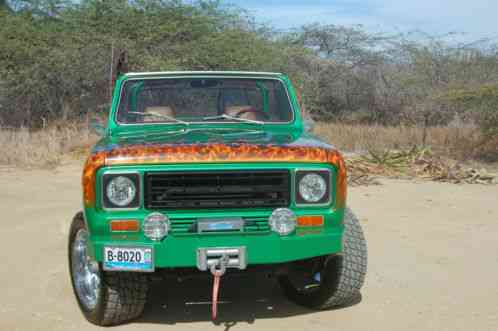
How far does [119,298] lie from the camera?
412cm

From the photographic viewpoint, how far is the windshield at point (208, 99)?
5.20 m

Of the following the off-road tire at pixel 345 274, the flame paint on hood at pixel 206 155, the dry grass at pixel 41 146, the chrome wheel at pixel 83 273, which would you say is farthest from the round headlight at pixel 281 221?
the dry grass at pixel 41 146

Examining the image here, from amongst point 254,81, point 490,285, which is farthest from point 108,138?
point 490,285

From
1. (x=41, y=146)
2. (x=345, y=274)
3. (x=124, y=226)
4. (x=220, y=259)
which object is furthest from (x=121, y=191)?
(x=41, y=146)

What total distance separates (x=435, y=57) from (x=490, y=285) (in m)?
16.8

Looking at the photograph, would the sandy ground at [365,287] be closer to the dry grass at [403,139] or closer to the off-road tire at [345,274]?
the off-road tire at [345,274]

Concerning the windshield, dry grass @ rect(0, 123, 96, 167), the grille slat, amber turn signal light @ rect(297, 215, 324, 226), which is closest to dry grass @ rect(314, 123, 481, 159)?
dry grass @ rect(0, 123, 96, 167)

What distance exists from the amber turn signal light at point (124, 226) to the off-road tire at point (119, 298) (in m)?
0.37

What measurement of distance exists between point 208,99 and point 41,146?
337 inches

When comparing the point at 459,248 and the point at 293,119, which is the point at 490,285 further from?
the point at 293,119

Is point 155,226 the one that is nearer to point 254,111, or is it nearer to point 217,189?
point 217,189

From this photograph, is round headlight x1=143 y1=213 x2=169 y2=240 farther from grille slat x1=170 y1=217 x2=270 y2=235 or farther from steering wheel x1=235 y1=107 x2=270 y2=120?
steering wheel x1=235 y1=107 x2=270 y2=120

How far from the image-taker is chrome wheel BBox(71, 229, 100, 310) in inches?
171

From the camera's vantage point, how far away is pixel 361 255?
443 cm
